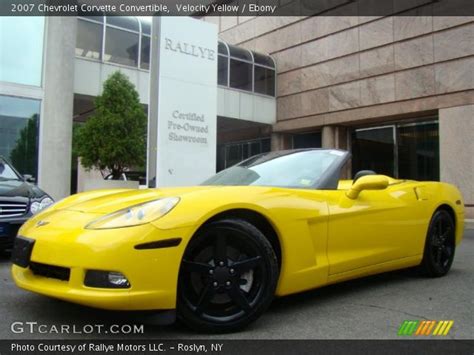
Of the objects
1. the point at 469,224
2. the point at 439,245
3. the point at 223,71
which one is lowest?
the point at 469,224

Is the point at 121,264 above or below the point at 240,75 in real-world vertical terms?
below

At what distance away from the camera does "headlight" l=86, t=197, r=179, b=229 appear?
282 cm

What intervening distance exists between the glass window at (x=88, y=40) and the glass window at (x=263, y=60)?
298 inches

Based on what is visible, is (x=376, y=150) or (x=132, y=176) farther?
(x=376, y=150)

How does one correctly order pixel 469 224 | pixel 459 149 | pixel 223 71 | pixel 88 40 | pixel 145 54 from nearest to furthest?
1. pixel 469 224
2. pixel 459 149
3. pixel 88 40
4. pixel 145 54
5. pixel 223 71

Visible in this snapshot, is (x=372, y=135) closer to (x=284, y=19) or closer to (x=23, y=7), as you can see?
(x=284, y=19)

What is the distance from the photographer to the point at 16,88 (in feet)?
47.0

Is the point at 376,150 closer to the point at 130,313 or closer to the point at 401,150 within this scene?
the point at 401,150

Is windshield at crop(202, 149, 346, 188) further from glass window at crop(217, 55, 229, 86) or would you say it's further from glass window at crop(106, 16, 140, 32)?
glass window at crop(217, 55, 229, 86)

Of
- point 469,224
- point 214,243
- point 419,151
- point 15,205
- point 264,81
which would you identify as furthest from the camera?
point 264,81

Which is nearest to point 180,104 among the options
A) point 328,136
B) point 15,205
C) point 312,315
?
point 15,205

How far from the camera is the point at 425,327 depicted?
315 cm

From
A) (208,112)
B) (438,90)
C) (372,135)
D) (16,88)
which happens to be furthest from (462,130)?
(16,88)

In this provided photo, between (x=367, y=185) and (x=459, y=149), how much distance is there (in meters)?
13.6
